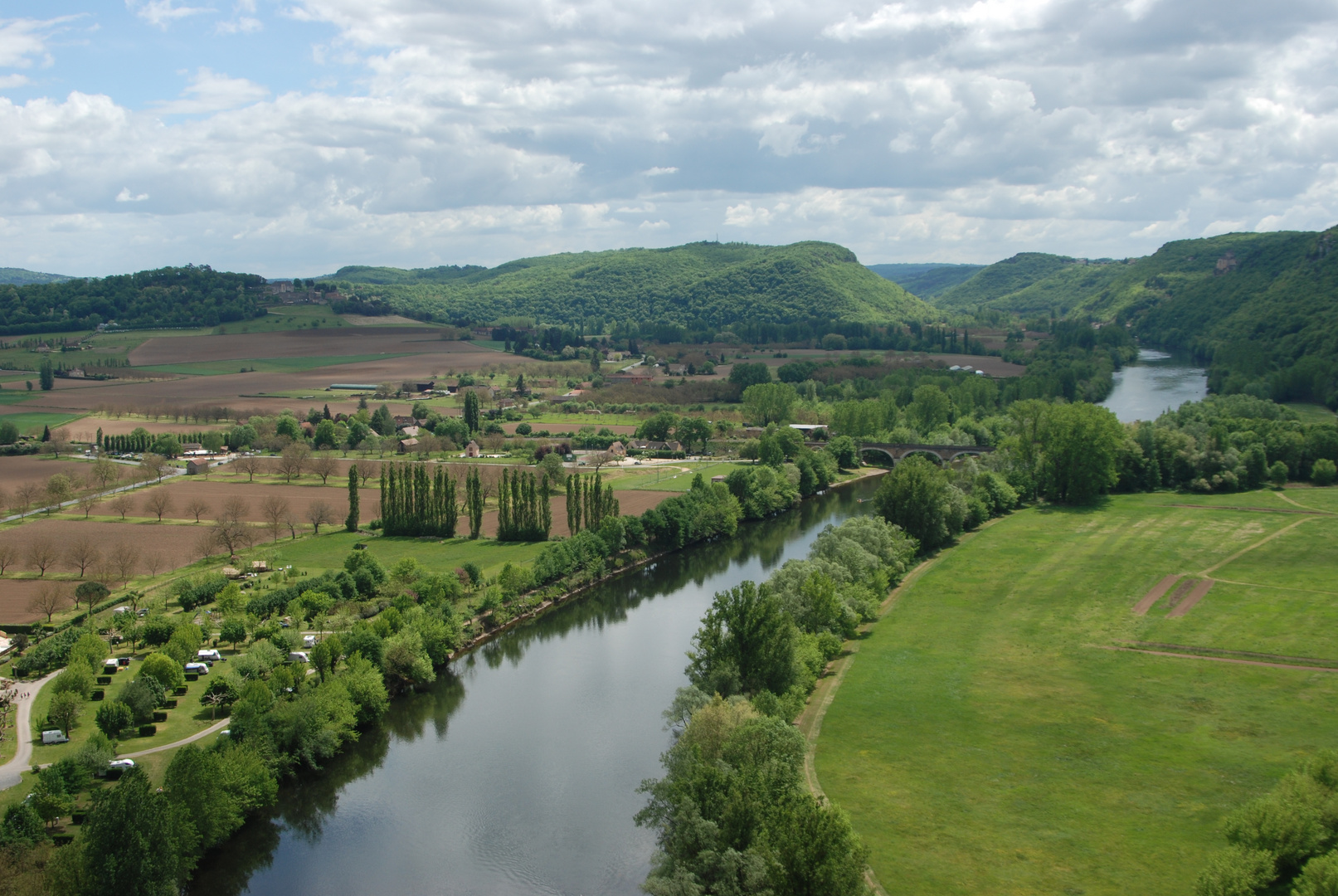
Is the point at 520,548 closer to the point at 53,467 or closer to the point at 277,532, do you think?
the point at 277,532

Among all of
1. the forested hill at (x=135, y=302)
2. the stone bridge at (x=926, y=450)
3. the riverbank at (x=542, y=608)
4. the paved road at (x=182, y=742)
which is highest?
the forested hill at (x=135, y=302)

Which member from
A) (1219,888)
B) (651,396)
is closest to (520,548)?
(1219,888)

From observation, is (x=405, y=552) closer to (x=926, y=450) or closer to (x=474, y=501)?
(x=474, y=501)

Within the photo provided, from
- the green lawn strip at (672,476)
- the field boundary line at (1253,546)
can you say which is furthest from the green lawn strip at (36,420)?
the field boundary line at (1253,546)

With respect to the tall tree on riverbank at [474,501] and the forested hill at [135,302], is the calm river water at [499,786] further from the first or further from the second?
the forested hill at [135,302]

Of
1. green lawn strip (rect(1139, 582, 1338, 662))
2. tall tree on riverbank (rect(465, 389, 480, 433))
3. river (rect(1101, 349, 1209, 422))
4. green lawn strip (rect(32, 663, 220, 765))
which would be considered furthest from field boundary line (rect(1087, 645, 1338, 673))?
tall tree on riverbank (rect(465, 389, 480, 433))
